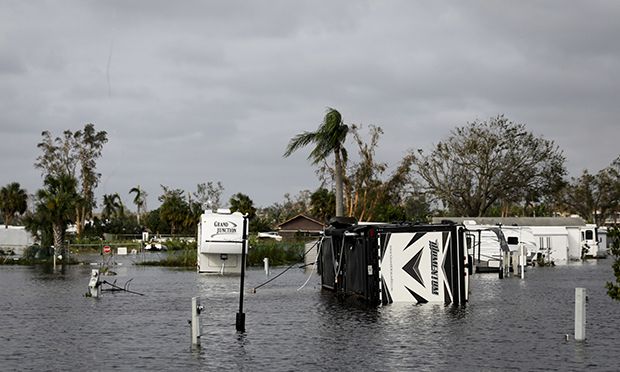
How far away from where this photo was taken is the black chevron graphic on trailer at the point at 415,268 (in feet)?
64.7

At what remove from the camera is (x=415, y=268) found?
19.8 m

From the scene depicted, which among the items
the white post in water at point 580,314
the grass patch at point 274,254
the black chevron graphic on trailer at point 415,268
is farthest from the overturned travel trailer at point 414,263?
the grass patch at point 274,254

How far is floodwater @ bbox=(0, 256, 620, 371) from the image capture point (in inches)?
441

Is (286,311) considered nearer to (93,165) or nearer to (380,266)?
(380,266)

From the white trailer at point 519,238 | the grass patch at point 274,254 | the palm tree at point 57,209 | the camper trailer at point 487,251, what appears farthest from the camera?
the palm tree at point 57,209

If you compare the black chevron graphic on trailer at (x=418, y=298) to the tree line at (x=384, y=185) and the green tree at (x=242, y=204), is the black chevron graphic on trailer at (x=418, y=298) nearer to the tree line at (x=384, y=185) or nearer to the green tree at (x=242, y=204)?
the tree line at (x=384, y=185)

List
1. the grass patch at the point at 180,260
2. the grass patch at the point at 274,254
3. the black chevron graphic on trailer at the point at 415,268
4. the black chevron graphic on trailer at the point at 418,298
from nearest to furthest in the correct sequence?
the black chevron graphic on trailer at the point at 415,268 < the black chevron graphic on trailer at the point at 418,298 < the grass patch at the point at 180,260 < the grass patch at the point at 274,254

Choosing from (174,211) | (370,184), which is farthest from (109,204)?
(370,184)

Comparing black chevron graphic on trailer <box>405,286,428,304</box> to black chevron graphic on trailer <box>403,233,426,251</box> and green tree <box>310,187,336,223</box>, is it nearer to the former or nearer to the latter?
black chevron graphic on trailer <box>403,233,426,251</box>

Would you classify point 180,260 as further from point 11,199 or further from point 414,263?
point 11,199

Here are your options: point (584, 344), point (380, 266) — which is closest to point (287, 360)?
point (584, 344)

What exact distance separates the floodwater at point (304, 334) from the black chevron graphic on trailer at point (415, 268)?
2.93 ft

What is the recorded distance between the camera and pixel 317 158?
34094mm

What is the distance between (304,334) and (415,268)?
622cm
